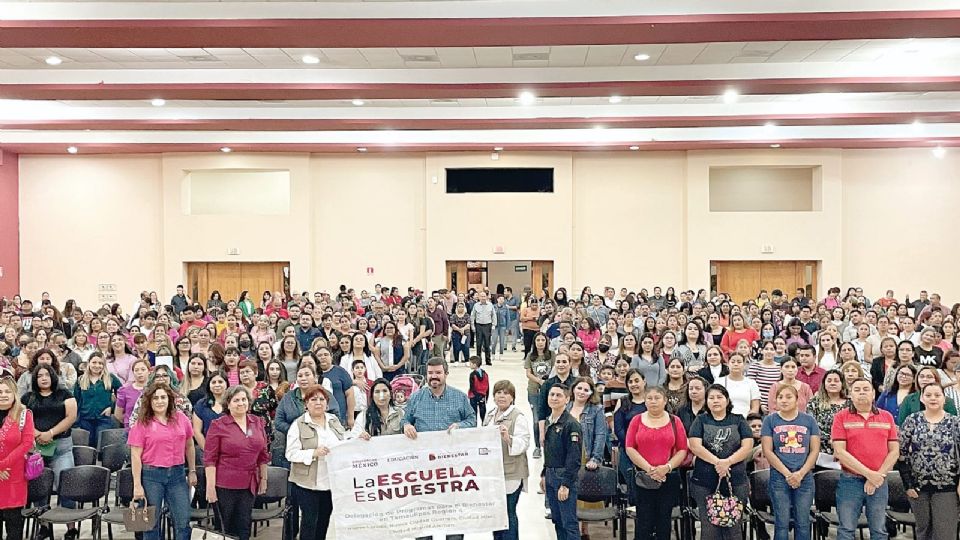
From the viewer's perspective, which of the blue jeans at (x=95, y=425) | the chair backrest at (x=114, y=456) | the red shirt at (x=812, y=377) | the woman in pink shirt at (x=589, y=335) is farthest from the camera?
the woman in pink shirt at (x=589, y=335)

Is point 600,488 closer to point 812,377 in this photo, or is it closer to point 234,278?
point 812,377

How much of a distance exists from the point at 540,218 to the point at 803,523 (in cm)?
1633

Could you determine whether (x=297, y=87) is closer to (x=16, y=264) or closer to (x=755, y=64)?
(x=755, y=64)

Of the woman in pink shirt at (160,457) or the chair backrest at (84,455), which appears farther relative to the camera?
the chair backrest at (84,455)

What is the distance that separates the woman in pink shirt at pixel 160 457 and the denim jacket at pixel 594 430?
320 cm

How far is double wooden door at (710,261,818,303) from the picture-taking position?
22.4m

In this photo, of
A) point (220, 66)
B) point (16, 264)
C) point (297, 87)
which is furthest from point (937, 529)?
point (16, 264)

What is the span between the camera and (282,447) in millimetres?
7109

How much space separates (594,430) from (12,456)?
4.67m

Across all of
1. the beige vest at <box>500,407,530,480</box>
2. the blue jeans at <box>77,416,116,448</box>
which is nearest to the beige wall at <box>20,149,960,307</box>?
the blue jeans at <box>77,416,116,448</box>

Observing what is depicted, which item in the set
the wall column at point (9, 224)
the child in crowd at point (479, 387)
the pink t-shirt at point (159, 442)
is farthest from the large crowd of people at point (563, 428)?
the wall column at point (9, 224)

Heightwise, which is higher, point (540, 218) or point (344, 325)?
point (540, 218)

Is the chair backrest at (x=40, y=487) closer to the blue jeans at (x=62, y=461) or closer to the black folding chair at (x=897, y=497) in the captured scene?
the blue jeans at (x=62, y=461)

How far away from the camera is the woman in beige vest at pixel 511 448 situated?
623 centimetres
